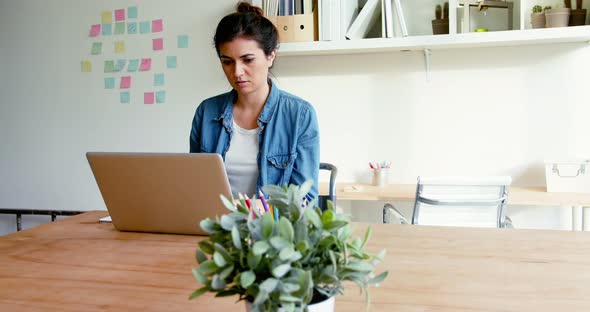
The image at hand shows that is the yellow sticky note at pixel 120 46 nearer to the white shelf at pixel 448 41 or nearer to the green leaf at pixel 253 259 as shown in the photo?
the white shelf at pixel 448 41

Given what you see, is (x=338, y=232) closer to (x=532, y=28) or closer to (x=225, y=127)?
(x=225, y=127)

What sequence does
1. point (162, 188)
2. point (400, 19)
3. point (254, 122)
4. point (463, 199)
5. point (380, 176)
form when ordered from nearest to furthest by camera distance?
point (162, 188) < point (254, 122) < point (463, 199) < point (400, 19) < point (380, 176)

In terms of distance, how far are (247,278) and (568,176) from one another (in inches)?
96.8

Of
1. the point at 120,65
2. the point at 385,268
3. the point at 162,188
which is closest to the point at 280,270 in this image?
the point at 385,268

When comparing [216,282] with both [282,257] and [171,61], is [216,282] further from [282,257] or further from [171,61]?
[171,61]

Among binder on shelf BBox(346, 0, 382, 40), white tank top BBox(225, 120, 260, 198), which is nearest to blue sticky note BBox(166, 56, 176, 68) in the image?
binder on shelf BBox(346, 0, 382, 40)

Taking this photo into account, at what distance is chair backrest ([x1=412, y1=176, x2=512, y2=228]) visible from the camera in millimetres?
2182

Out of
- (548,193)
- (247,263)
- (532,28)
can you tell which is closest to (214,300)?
(247,263)

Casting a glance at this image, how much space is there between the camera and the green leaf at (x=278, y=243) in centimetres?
61

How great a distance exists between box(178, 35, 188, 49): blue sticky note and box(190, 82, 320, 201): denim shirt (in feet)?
4.73

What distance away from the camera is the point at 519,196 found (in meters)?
2.67

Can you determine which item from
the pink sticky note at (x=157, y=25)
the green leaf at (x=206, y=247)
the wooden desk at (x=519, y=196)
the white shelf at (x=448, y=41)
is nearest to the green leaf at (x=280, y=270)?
the green leaf at (x=206, y=247)

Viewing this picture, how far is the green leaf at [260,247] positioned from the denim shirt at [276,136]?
1254 millimetres

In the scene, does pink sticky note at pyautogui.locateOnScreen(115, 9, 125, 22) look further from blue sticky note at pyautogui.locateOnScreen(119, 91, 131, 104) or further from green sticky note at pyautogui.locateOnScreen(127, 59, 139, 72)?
blue sticky note at pyautogui.locateOnScreen(119, 91, 131, 104)
